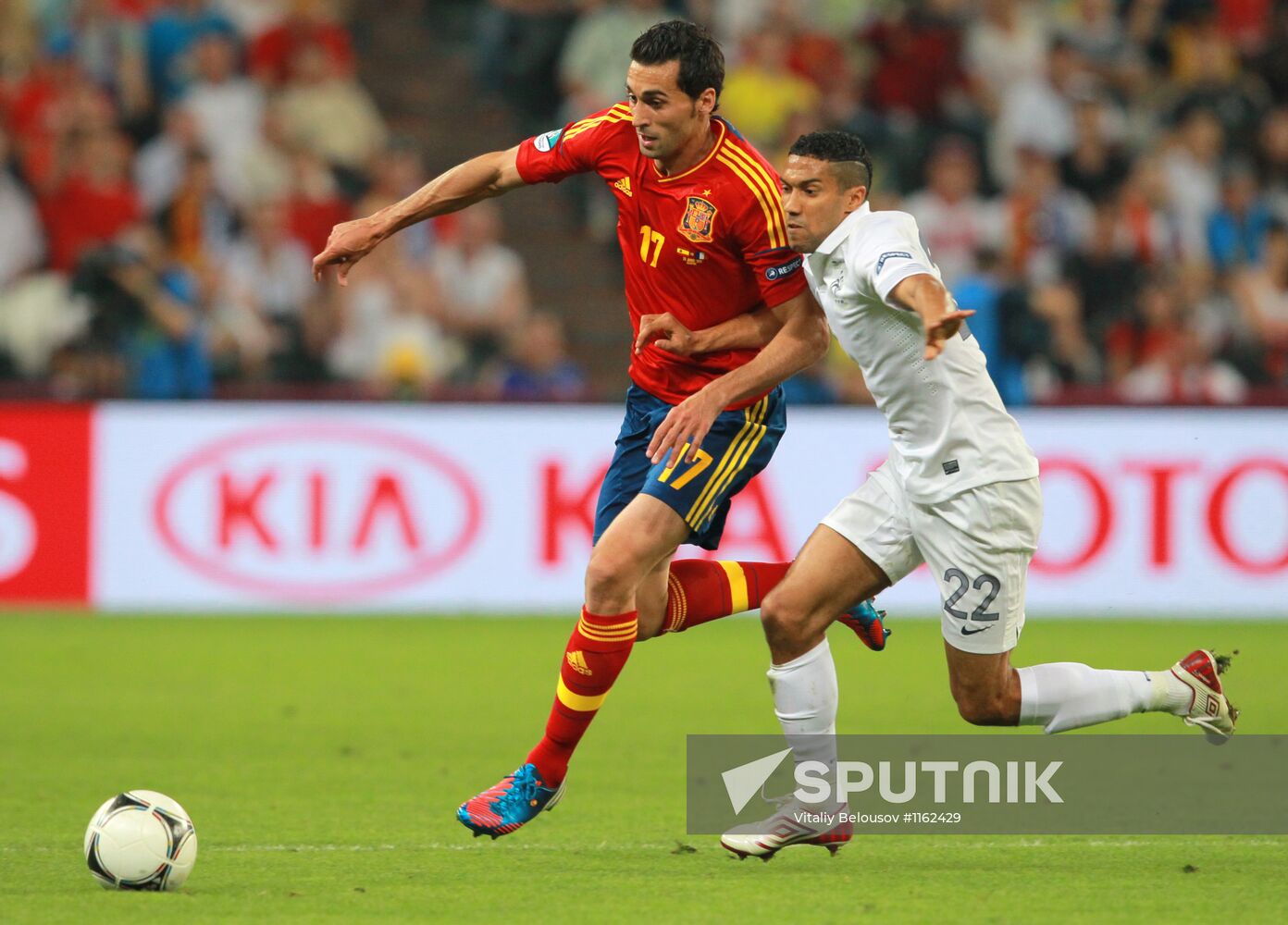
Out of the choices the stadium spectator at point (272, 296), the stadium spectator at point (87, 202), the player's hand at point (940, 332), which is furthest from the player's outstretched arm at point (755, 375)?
the stadium spectator at point (87, 202)

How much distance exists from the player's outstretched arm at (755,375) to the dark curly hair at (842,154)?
500 millimetres

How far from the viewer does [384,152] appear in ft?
47.3

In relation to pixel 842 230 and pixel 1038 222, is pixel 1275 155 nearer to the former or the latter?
pixel 1038 222

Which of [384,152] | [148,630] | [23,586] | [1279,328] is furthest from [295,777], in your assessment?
[1279,328]

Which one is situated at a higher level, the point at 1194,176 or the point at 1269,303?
the point at 1194,176

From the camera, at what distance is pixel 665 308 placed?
625 cm

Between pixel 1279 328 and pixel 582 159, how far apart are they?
29.4ft

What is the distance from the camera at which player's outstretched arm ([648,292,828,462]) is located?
19.1 ft

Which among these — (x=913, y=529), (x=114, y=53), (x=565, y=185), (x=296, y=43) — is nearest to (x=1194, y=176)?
(x=565, y=185)

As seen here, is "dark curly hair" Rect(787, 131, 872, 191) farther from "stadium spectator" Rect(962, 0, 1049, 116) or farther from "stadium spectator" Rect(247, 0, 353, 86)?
"stadium spectator" Rect(962, 0, 1049, 116)

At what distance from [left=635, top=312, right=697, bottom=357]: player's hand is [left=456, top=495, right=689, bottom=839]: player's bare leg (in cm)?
48

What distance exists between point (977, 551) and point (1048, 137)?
9952 mm

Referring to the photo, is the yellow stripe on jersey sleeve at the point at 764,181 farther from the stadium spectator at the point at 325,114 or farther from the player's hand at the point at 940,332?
the stadium spectator at the point at 325,114

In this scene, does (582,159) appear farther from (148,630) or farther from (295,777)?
(148,630)
